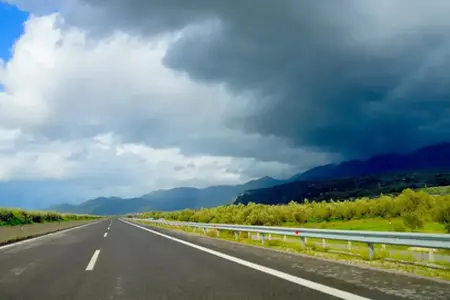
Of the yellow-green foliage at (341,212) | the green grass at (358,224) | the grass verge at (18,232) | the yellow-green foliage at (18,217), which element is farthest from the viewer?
the green grass at (358,224)

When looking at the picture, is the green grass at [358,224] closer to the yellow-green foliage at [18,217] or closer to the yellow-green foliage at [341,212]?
the yellow-green foliage at [341,212]

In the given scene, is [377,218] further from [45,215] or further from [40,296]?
[40,296]

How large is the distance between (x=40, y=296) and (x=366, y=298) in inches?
222

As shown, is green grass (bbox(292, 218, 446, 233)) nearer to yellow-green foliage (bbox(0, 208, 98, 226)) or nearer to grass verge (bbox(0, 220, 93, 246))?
yellow-green foliage (bbox(0, 208, 98, 226))

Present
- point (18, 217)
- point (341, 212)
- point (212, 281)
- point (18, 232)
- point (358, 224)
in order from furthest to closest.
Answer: point (341, 212)
point (358, 224)
point (18, 217)
point (18, 232)
point (212, 281)

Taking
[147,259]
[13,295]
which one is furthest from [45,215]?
[13,295]

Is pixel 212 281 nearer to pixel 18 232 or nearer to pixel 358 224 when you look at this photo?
pixel 18 232

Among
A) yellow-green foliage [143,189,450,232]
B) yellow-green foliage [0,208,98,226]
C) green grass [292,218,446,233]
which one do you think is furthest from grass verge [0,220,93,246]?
green grass [292,218,446,233]

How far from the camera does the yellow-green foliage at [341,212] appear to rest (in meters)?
93.8

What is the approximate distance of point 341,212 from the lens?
131250 mm

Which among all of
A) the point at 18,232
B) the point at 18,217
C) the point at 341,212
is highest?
the point at 18,217

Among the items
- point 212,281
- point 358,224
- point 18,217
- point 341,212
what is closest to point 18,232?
point 212,281

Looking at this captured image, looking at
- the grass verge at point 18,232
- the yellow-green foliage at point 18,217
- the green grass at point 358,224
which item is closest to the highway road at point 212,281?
the grass verge at point 18,232

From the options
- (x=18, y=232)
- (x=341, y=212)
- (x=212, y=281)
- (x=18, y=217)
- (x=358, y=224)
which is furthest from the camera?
(x=341, y=212)
